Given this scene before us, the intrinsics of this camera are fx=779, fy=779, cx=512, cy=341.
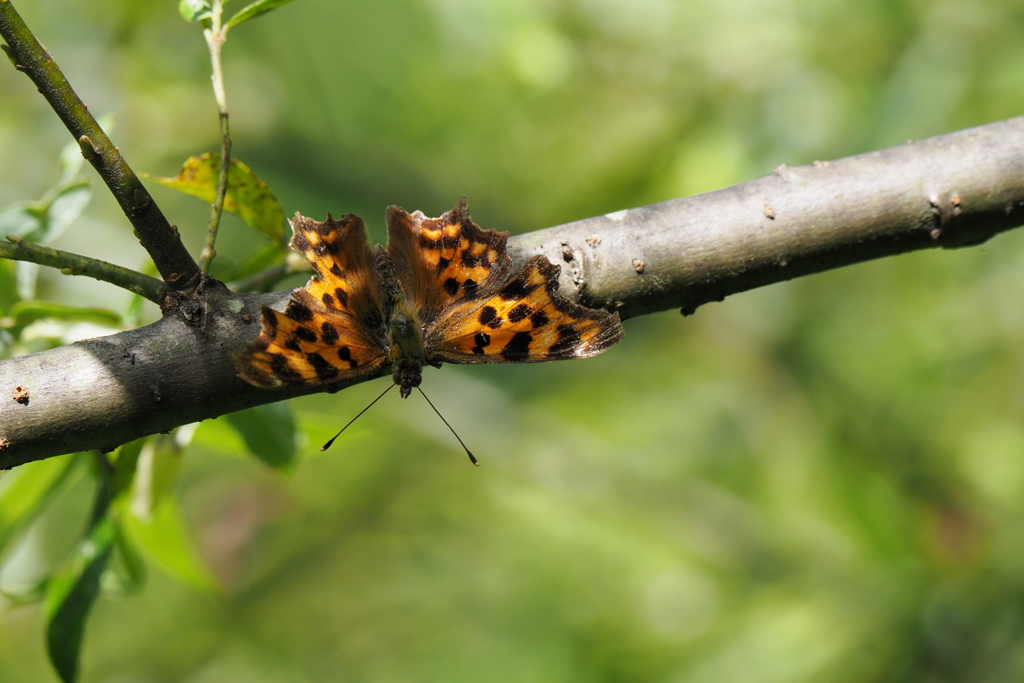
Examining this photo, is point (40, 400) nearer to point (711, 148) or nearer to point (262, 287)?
point (262, 287)

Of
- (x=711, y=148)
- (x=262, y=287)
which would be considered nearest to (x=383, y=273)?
(x=262, y=287)

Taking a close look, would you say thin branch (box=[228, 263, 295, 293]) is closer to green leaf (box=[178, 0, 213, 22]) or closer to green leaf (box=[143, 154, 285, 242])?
green leaf (box=[143, 154, 285, 242])

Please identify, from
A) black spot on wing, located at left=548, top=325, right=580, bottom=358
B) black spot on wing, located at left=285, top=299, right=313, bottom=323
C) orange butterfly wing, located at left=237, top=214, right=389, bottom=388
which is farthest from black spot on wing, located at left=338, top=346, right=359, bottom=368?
black spot on wing, located at left=548, top=325, right=580, bottom=358

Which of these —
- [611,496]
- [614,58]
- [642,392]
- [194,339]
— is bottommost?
[194,339]

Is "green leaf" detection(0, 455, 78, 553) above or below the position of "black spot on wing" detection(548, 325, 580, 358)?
below

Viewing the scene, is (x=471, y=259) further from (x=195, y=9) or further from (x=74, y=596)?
(x=74, y=596)

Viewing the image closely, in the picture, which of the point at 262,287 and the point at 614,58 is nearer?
the point at 262,287

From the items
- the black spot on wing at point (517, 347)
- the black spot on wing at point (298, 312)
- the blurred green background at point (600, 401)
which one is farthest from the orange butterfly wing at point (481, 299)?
the blurred green background at point (600, 401)
